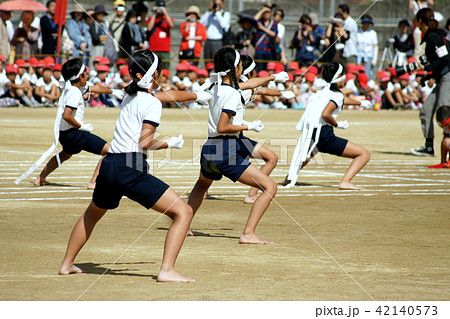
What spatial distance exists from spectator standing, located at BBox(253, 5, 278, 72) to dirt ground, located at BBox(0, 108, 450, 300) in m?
13.0

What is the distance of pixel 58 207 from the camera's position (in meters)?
10.1

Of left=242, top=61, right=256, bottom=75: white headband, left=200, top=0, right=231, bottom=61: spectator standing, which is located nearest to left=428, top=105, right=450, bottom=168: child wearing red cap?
left=242, top=61, right=256, bottom=75: white headband

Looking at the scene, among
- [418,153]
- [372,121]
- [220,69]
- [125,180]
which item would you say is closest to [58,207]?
[220,69]

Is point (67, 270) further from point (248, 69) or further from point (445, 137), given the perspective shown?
point (445, 137)

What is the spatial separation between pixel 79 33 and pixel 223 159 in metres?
19.6

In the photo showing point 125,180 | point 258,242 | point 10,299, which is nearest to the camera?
point 10,299

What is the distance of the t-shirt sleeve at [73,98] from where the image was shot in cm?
1158

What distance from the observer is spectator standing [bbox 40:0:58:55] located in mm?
26438

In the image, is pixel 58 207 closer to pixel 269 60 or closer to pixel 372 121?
pixel 372 121

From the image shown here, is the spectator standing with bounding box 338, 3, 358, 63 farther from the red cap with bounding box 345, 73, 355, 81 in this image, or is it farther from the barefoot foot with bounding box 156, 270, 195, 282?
the barefoot foot with bounding box 156, 270, 195, 282

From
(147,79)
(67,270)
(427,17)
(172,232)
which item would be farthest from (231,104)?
(427,17)

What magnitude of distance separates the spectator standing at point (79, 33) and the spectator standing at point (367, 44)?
8.93 metres

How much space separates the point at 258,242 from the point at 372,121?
1690 cm

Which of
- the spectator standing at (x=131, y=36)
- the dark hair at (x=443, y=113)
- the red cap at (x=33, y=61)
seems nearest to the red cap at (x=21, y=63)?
the red cap at (x=33, y=61)
